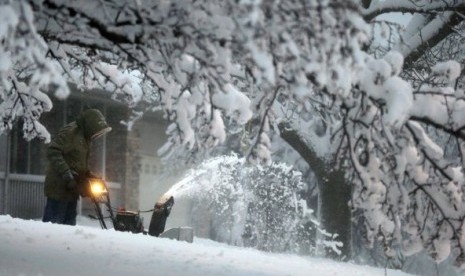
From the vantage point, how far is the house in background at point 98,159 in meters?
13.2

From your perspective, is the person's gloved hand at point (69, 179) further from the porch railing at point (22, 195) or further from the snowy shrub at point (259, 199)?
the snowy shrub at point (259, 199)

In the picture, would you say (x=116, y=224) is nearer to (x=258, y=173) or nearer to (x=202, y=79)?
(x=202, y=79)

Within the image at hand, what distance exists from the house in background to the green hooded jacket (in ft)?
13.0

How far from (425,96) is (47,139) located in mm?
4947

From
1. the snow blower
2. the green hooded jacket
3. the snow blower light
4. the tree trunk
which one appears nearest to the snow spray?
the tree trunk

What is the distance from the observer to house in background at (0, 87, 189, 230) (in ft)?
43.2

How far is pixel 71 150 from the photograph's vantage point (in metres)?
8.35

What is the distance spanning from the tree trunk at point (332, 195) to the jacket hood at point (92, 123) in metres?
4.07

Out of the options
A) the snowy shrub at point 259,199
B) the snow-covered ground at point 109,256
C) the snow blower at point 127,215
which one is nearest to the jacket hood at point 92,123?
the snow blower at point 127,215

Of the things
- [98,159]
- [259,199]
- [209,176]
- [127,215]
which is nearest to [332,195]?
[259,199]

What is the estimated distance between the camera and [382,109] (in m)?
4.56

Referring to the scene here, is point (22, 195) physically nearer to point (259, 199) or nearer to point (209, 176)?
point (209, 176)

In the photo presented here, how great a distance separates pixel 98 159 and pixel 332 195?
605 cm

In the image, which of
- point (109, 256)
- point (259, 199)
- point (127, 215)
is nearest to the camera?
point (109, 256)
